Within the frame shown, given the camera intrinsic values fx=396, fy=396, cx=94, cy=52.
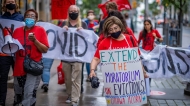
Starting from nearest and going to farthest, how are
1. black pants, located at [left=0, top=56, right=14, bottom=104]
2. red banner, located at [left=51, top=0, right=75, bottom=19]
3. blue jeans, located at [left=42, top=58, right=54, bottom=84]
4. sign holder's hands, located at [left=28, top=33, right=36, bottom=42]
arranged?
sign holder's hands, located at [left=28, top=33, right=36, bottom=42], black pants, located at [left=0, top=56, right=14, bottom=104], blue jeans, located at [left=42, top=58, right=54, bottom=84], red banner, located at [left=51, top=0, right=75, bottom=19]

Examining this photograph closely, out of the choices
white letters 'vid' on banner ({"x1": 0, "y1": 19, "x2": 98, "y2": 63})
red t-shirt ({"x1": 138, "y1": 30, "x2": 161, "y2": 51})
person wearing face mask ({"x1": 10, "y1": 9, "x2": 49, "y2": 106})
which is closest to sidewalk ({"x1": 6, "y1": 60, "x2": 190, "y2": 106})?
white letters 'vid' on banner ({"x1": 0, "y1": 19, "x2": 98, "y2": 63})

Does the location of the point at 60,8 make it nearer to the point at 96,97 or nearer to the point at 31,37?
the point at 96,97

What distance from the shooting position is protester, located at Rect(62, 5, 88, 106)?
7.35 metres

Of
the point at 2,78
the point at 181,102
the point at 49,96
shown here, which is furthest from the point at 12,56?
the point at 181,102

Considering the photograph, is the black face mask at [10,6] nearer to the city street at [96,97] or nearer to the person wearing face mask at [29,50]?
the person wearing face mask at [29,50]

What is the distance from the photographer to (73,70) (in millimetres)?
7508

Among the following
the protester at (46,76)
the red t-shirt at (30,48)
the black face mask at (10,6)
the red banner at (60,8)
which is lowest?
Answer: the protester at (46,76)

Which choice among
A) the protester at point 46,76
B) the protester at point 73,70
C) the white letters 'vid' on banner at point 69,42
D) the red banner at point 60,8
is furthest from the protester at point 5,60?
the red banner at point 60,8

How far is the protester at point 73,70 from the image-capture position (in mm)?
7348

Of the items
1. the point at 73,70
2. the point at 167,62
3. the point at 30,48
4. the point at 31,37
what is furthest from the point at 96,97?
the point at 31,37

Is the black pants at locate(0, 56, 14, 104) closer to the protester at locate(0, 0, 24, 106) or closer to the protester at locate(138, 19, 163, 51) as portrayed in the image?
the protester at locate(0, 0, 24, 106)

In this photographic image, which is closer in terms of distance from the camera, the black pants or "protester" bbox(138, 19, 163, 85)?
the black pants

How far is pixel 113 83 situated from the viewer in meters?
5.11

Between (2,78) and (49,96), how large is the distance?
5.83 feet
